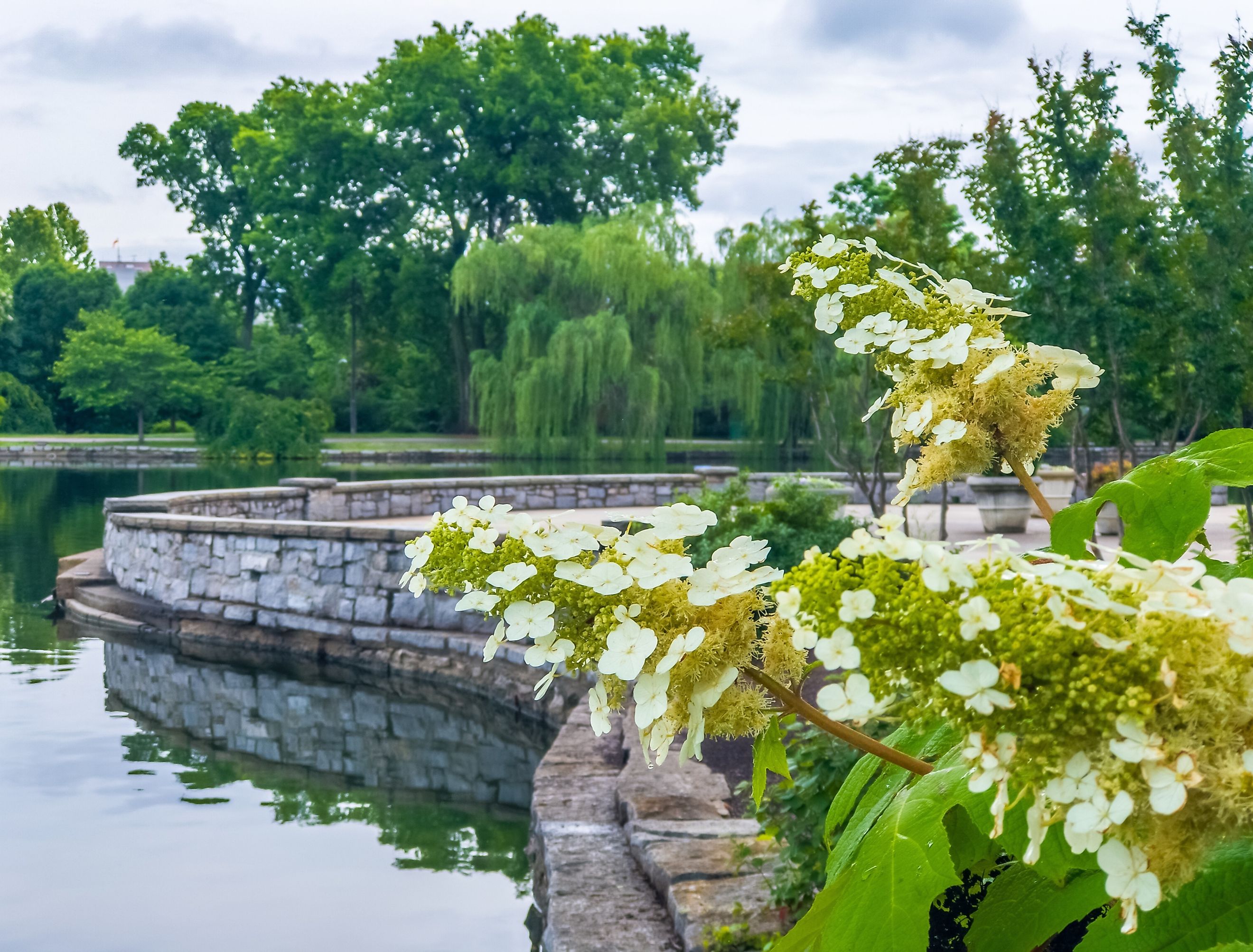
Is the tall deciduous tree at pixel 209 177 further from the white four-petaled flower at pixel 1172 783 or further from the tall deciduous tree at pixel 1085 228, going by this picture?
the white four-petaled flower at pixel 1172 783

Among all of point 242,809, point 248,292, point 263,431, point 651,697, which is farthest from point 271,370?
point 651,697

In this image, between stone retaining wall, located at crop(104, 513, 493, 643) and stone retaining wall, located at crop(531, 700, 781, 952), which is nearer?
stone retaining wall, located at crop(531, 700, 781, 952)

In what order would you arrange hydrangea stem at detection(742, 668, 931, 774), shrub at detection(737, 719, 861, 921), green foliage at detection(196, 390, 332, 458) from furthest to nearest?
1. green foliage at detection(196, 390, 332, 458)
2. shrub at detection(737, 719, 861, 921)
3. hydrangea stem at detection(742, 668, 931, 774)

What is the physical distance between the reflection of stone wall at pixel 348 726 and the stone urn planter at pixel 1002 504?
23.8ft

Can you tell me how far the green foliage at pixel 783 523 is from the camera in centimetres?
905

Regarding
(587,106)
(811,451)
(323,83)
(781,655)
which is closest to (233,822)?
(781,655)

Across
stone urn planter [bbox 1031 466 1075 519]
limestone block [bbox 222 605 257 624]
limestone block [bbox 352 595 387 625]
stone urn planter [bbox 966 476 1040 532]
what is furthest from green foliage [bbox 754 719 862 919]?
stone urn planter [bbox 1031 466 1075 519]

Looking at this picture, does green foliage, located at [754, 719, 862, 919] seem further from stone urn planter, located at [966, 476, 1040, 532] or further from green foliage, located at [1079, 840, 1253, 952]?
stone urn planter, located at [966, 476, 1040, 532]

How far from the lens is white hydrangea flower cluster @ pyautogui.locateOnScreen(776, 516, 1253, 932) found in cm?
64

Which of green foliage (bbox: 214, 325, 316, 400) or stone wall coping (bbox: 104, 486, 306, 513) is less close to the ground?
green foliage (bbox: 214, 325, 316, 400)

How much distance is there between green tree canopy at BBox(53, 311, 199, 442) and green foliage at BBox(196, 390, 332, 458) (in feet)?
11.9

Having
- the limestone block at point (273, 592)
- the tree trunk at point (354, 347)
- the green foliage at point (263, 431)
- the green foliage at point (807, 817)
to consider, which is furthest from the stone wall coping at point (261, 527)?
the tree trunk at point (354, 347)

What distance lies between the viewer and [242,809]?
7.02 meters

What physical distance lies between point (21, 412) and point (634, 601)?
44.7 metres
